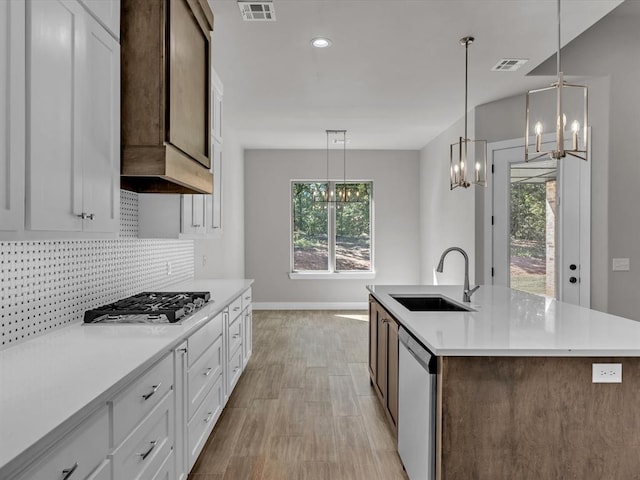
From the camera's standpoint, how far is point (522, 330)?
2078 mm

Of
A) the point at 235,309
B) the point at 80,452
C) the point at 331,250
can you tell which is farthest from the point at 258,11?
the point at 331,250

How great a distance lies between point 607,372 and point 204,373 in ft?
6.45

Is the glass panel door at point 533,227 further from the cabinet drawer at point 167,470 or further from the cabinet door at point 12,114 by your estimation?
the cabinet door at point 12,114

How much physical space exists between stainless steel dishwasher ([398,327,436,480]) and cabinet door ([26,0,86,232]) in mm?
1520

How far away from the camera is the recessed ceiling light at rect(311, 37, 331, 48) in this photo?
3.24m

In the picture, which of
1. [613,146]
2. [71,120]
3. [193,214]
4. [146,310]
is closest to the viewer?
[71,120]

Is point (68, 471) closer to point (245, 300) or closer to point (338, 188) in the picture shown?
point (245, 300)

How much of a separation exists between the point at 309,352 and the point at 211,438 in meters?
2.17

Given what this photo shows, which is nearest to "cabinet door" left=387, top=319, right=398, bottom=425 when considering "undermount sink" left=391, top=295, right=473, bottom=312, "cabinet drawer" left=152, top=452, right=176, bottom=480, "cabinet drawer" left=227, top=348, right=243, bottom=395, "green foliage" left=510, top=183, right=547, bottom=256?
"undermount sink" left=391, top=295, right=473, bottom=312

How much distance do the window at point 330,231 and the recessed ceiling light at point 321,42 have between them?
14.5 ft

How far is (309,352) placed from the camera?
4918mm

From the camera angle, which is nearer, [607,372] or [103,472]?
[103,472]

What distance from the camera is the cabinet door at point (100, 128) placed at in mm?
1677

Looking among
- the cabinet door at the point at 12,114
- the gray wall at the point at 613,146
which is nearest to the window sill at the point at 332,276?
the gray wall at the point at 613,146
